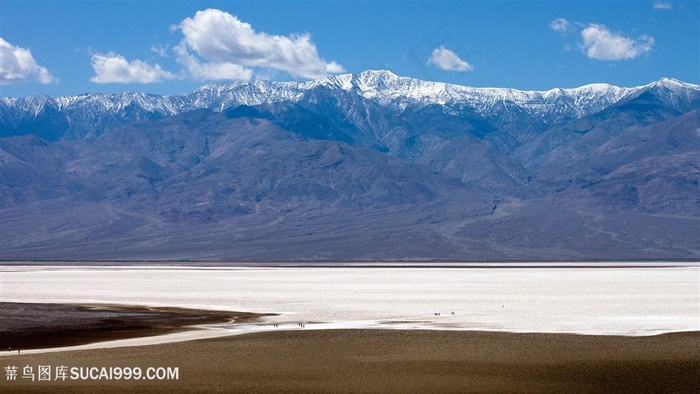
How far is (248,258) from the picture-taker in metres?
168

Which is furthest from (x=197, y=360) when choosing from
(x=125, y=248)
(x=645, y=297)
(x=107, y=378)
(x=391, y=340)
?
(x=125, y=248)

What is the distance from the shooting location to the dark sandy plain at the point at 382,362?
2630 cm

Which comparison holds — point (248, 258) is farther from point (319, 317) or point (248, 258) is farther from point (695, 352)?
point (695, 352)

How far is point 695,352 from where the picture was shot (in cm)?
3216

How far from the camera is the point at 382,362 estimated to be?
99.3 ft

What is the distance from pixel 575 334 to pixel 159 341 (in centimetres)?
1530

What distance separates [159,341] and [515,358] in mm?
12919

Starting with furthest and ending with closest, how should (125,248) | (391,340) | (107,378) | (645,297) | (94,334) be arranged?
(125,248)
(645,297)
(94,334)
(391,340)
(107,378)

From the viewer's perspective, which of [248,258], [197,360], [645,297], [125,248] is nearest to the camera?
[197,360]

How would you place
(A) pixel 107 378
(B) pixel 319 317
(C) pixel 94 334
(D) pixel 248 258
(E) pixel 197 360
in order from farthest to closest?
(D) pixel 248 258
(B) pixel 319 317
(C) pixel 94 334
(E) pixel 197 360
(A) pixel 107 378

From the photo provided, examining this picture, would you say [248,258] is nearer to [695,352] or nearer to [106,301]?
[106,301]

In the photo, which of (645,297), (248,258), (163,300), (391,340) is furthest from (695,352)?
(248,258)

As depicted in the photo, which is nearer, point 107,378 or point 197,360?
point 107,378

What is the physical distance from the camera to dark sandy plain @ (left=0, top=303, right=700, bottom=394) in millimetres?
26297
